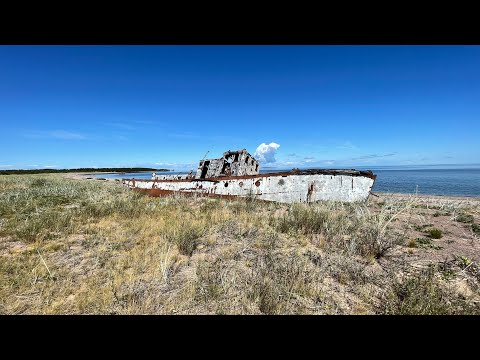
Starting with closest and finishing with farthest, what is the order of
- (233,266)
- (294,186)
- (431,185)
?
(233,266), (294,186), (431,185)

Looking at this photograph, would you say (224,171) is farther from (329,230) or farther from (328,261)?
(328,261)

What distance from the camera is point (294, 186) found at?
10969mm

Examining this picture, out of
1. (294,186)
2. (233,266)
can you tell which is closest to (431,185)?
(294,186)

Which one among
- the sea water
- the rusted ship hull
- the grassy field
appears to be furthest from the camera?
the sea water

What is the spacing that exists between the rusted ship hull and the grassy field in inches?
143

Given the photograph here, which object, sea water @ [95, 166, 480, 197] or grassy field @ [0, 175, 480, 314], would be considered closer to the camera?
grassy field @ [0, 175, 480, 314]

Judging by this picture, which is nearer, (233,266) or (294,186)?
(233,266)

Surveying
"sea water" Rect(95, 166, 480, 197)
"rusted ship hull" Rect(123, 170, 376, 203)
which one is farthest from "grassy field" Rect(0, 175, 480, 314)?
"rusted ship hull" Rect(123, 170, 376, 203)

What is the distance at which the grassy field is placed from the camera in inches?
113

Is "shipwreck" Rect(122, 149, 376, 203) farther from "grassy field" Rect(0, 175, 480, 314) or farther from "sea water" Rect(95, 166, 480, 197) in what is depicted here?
"grassy field" Rect(0, 175, 480, 314)

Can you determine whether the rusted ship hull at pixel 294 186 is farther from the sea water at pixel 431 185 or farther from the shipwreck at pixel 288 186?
the sea water at pixel 431 185

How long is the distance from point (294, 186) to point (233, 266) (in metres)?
7.59

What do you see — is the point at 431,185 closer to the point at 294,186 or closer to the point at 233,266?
the point at 294,186
